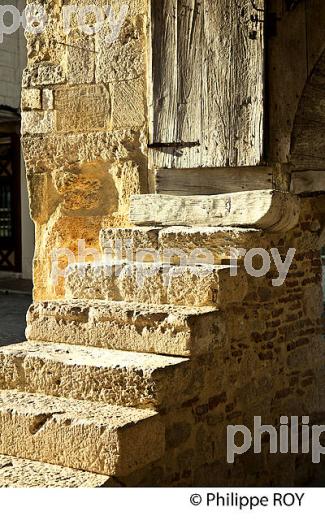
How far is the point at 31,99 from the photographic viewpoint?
212 inches

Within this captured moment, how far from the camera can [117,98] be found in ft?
16.5

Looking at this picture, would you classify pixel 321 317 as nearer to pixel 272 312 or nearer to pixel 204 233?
pixel 272 312

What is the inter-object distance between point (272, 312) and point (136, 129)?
151 centimetres

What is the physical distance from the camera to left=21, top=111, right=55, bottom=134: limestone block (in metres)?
5.31

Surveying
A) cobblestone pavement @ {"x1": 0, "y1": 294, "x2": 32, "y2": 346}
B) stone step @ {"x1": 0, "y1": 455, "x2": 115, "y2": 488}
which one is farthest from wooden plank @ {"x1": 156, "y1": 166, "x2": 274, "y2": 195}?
cobblestone pavement @ {"x1": 0, "y1": 294, "x2": 32, "y2": 346}

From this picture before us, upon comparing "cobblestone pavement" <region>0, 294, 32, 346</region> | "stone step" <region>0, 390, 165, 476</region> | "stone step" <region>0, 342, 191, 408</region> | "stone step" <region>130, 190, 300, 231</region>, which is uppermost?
"stone step" <region>130, 190, 300, 231</region>

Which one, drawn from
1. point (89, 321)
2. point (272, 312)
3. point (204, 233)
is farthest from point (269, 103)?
point (89, 321)

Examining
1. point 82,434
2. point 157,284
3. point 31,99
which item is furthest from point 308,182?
point 82,434

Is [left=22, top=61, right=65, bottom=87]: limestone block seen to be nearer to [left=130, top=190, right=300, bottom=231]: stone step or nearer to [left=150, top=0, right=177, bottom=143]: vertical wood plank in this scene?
[left=150, top=0, right=177, bottom=143]: vertical wood plank

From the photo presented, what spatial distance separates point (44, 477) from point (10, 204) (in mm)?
14297

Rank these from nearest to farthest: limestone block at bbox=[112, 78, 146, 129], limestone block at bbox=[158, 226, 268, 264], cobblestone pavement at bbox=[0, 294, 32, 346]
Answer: limestone block at bbox=[158, 226, 268, 264] → limestone block at bbox=[112, 78, 146, 129] → cobblestone pavement at bbox=[0, 294, 32, 346]

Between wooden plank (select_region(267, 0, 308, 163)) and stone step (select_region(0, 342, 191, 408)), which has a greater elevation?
wooden plank (select_region(267, 0, 308, 163))

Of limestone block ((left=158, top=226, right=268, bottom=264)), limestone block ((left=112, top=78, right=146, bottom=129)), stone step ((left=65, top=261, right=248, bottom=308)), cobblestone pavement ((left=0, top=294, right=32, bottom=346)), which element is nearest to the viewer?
stone step ((left=65, top=261, right=248, bottom=308))

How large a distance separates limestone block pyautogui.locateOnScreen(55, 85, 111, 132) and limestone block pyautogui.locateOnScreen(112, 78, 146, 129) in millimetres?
67
